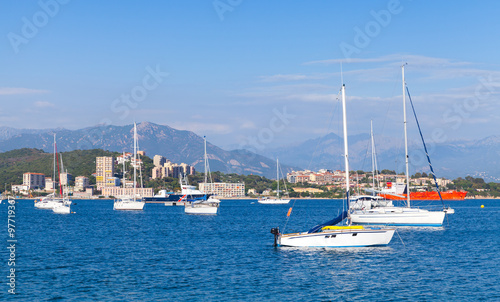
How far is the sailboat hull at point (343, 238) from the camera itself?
42406mm

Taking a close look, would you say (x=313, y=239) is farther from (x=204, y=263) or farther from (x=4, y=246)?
(x=4, y=246)

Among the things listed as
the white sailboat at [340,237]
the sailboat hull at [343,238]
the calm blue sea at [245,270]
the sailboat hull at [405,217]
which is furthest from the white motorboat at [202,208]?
the sailboat hull at [343,238]

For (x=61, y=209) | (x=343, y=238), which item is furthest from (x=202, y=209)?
(x=343, y=238)

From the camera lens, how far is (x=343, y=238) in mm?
42656

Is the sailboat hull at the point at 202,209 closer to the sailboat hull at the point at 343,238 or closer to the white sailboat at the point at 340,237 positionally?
the white sailboat at the point at 340,237

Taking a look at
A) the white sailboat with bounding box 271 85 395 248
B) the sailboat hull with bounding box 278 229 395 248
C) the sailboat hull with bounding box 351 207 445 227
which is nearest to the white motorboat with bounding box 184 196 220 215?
the sailboat hull with bounding box 351 207 445 227

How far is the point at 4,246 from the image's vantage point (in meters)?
46.8

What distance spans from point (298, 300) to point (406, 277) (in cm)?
901

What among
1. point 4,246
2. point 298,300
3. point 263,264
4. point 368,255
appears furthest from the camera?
point 4,246

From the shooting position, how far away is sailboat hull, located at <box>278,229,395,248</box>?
1670 inches

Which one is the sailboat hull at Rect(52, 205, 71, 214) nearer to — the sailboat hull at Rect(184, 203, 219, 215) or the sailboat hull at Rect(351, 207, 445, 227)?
the sailboat hull at Rect(184, 203, 219, 215)

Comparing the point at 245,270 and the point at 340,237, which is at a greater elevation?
the point at 340,237

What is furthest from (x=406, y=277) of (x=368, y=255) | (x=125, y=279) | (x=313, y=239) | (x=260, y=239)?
(x=260, y=239)

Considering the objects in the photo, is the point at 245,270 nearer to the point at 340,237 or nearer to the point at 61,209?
the point at 340,237
